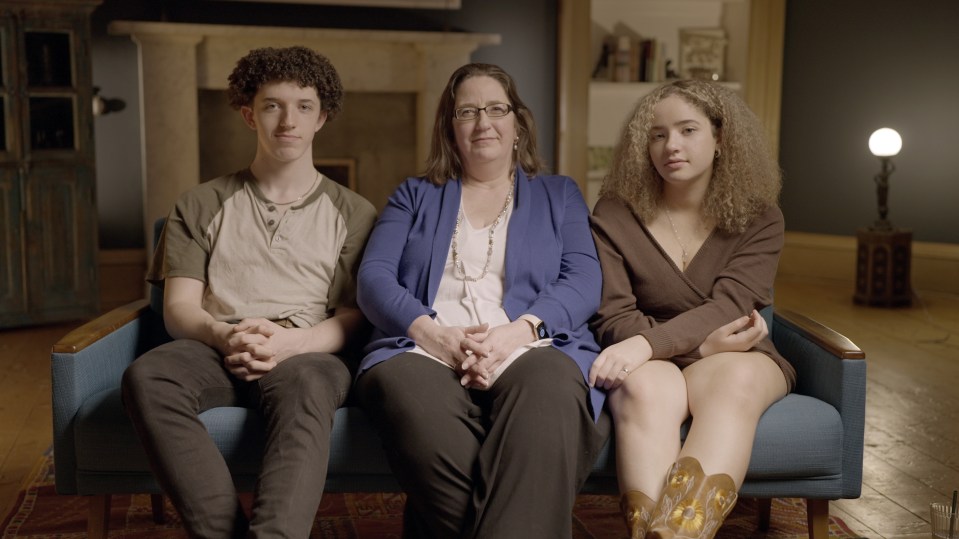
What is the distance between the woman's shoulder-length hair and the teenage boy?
21 cm

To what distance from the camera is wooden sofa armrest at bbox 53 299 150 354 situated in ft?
6.75

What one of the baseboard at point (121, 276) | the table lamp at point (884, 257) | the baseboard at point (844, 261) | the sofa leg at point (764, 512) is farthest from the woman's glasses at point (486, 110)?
the baseboard at point (844, 261)

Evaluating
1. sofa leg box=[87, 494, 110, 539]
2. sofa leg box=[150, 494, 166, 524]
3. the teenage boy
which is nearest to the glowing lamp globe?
the teenage boy

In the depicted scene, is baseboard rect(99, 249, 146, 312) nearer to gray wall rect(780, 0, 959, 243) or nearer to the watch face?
the watch face

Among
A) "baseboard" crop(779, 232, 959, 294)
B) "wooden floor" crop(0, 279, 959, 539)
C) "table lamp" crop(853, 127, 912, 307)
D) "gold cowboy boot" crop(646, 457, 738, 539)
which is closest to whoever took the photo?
"gold cowboy boot" crop(646, 457, 738, 539)

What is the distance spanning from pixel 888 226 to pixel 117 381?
4.69 meters

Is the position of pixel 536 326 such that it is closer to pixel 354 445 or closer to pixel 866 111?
pixel 354 445

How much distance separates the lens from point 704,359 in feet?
7.14

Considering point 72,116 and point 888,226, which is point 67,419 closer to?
point 72,116

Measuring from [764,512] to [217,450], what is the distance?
1.36m

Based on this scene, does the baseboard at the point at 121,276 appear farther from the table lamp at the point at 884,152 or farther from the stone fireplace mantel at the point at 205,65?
the table lamp at the point at 884,152

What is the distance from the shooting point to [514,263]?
226 centimetres

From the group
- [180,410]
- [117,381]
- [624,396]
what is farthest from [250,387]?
[624,396]

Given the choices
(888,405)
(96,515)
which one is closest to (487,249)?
(96,515)
